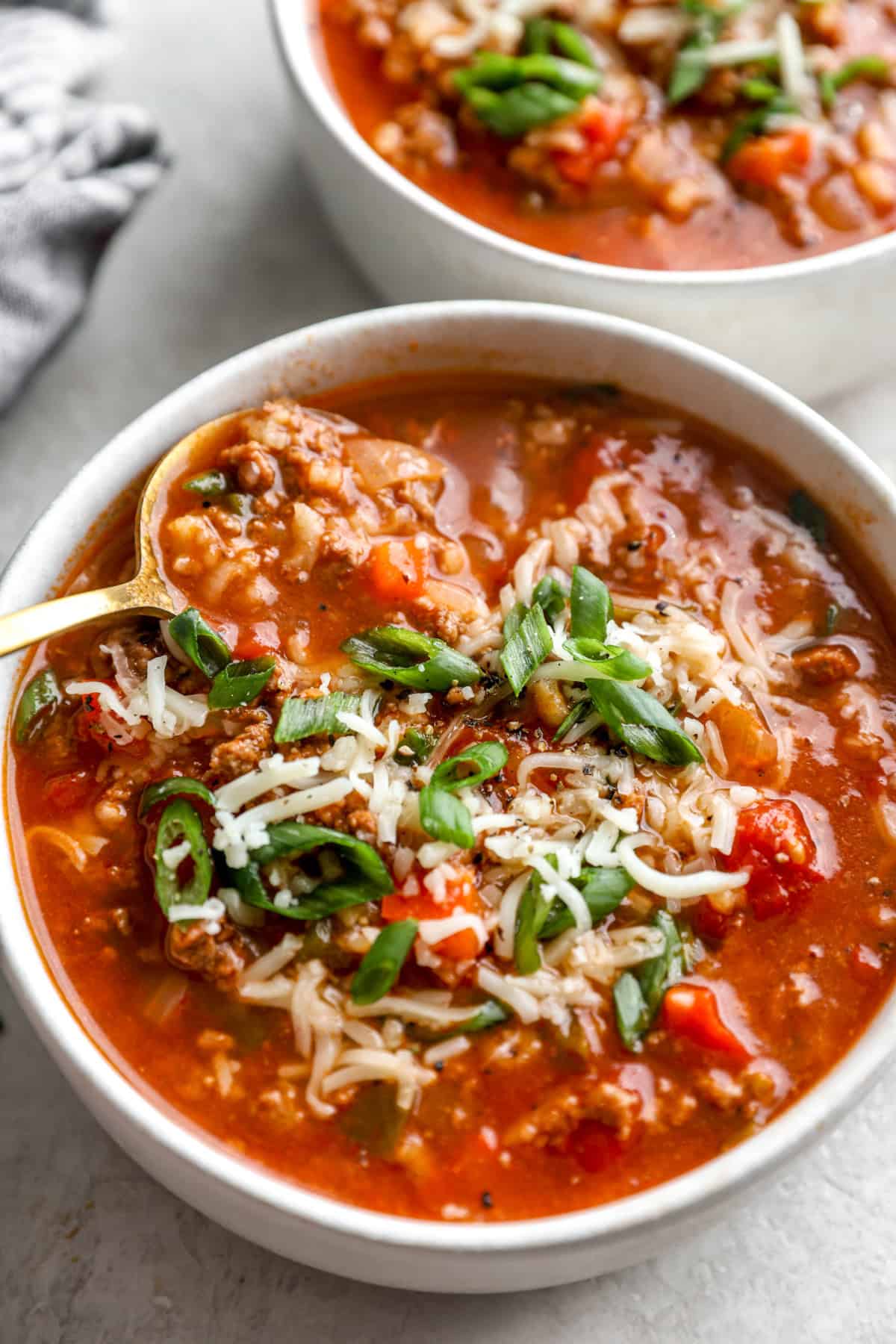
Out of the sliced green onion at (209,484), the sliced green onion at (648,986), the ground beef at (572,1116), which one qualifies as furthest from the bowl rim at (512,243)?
the ground beef at (572,1116)

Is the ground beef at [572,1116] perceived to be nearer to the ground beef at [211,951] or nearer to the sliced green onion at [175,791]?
the ground beef at [211,951]

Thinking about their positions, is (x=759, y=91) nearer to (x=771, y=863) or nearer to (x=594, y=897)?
(x=771, y=863)

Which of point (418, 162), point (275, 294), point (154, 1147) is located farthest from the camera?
point (275, 294)

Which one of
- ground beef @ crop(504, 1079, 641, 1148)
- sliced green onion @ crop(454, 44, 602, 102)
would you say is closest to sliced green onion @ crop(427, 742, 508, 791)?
ground beef @ crop(504, 1079, 641, 1148)

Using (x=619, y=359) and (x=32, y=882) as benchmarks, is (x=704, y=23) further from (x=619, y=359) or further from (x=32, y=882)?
(x=32, y=882)

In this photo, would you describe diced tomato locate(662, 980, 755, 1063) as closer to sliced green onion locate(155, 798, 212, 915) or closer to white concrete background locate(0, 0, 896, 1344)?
white concrete background locate(0, 0, 896, 1344)

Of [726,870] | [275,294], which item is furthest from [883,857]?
[275,294]
